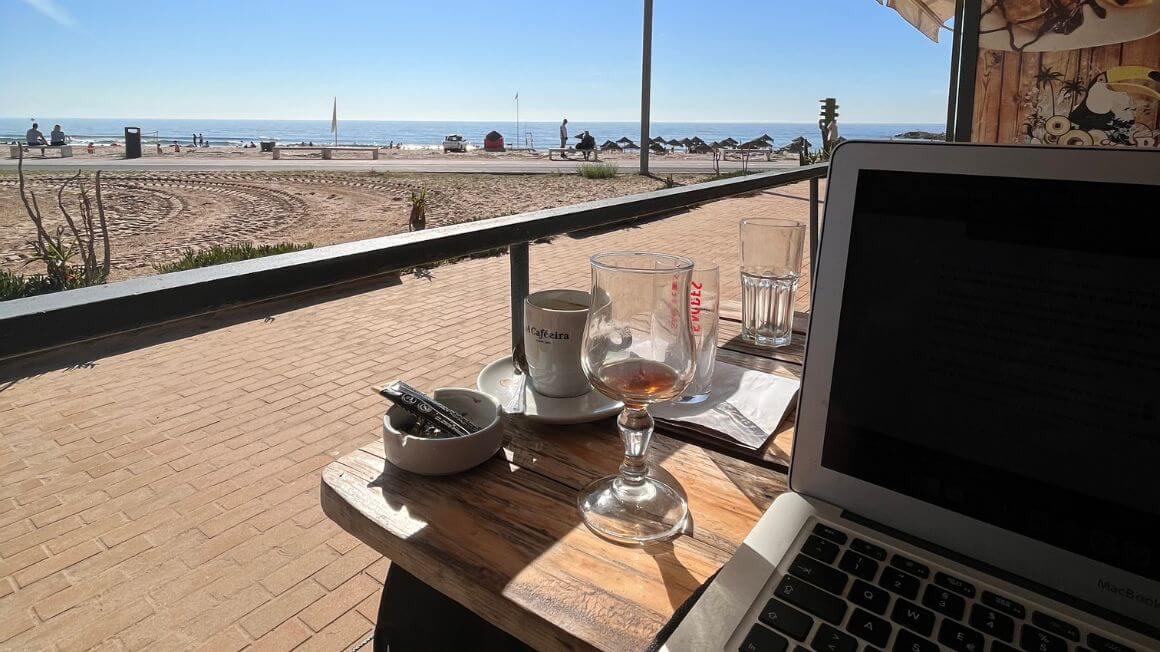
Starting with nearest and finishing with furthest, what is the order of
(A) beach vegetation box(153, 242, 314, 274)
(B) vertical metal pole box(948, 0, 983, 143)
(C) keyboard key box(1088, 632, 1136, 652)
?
(C) keyboard key box(1088, 632, 1136, 652) < (B) vertical metal pole box(948, 0, 983, 143) < (A) beach vegetation box(153, 242, 314, 274)

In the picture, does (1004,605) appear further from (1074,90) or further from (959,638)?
(1074,90)

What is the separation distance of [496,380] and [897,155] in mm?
797

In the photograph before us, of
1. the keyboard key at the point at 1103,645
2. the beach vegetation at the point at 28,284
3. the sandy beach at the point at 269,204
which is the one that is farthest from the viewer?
the sandy beach at the point at 269,204

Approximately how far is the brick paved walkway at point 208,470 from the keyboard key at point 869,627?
34.3 inches

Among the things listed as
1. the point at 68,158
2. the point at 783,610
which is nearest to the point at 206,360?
the point at 783,610

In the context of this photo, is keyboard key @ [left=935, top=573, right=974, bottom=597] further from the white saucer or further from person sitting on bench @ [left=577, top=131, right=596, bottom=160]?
person sitting on bench @ [left=577, top=131, right=596, bottom=160]

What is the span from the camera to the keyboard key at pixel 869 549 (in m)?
0.71

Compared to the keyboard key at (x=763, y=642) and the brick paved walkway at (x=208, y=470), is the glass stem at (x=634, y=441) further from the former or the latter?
the brick paved walkway at (x=208, y=470)

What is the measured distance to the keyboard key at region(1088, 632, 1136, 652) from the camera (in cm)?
60

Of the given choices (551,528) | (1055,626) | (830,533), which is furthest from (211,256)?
(1055,626)

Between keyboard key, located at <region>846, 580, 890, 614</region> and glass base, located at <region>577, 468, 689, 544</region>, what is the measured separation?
0.80 feet

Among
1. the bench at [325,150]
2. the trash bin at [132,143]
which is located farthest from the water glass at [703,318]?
the trash bin at [132,143]

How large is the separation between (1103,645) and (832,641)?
0.23 meters

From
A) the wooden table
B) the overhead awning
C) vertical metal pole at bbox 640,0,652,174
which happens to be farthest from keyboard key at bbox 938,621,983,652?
vertical metal pole at bbox 640,0,652,174
